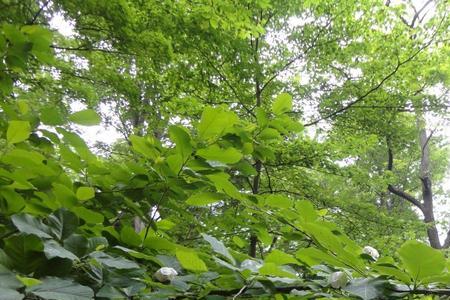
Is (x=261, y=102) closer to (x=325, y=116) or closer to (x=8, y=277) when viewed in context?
(x=325, y=116)

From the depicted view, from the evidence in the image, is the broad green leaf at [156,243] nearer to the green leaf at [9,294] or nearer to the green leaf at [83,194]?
the green leaf at [83,194]

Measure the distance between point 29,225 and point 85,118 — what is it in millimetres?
283

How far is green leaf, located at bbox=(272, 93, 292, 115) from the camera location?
92 cm

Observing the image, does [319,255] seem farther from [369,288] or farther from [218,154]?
[218,154]

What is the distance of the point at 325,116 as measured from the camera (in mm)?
4797

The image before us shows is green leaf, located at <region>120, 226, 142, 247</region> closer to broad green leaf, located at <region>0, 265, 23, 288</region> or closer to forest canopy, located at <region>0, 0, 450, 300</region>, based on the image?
forest canopy, located at <region>0, 0, 450, 300</region>

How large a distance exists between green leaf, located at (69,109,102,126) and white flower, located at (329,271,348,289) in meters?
0.53

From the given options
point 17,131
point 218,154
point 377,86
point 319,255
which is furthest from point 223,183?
point 377,86

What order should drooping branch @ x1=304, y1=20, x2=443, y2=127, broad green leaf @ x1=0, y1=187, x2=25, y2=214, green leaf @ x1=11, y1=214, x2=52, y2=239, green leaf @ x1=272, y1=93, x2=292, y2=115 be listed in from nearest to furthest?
green leaf @ x1=11, y1=214, x2=52, y2=239 < broad green leaf @ x1=0, y1=187, x2=25, y2=214 < green leaf @ x1=272, y1=93, x2=292, y2=115 < drooping branch @ x1=304, y1=20, x2=443, y2=127

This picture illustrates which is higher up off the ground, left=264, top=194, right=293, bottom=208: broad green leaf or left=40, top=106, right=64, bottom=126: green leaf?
left=40, top=106, right=64, bottom=126: green leaf

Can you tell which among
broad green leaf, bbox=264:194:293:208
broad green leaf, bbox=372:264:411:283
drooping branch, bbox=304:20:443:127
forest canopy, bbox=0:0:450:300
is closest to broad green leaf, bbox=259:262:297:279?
forest canopy, bbox=0:0:450:300

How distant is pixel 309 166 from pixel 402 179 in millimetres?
6851

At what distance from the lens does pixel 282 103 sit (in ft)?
3.04

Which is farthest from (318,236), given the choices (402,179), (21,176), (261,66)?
(402,179)
